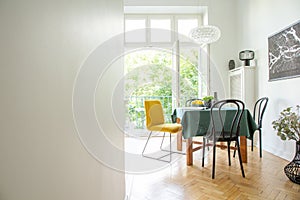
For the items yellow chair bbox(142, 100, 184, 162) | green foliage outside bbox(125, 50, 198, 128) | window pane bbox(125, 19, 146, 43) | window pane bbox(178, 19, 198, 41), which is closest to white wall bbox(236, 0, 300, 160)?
window pane bbox(178, 19, 198, 41)

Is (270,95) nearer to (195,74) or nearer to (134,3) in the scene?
(195,74)

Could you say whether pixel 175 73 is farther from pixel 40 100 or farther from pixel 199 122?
pixel 40 100

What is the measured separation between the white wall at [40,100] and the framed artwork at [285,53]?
9.94 feet

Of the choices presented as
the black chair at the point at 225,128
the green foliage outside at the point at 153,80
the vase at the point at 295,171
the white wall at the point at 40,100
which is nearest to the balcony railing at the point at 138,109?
the green foliage outside at the point at 153,80

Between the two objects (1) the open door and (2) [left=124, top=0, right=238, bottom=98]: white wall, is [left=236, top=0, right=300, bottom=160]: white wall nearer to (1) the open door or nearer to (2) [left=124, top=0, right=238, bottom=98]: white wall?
(2) [left=124, top=0, right=238, bottom=98]: white wall

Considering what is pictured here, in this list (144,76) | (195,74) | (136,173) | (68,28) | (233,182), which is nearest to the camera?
(68,28)

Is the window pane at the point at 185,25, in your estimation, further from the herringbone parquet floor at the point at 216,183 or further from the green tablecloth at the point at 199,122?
the herringbone parquet floor at the point at 216,183

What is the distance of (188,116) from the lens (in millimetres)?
2621

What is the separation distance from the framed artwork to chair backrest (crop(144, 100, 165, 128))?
1903 millimetres

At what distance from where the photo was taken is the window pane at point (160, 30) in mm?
4980

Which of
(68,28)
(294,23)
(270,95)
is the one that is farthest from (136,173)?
(294,23)

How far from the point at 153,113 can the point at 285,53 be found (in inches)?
83.2

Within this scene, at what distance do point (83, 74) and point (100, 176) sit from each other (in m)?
0.48

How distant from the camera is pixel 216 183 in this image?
2.15 m
